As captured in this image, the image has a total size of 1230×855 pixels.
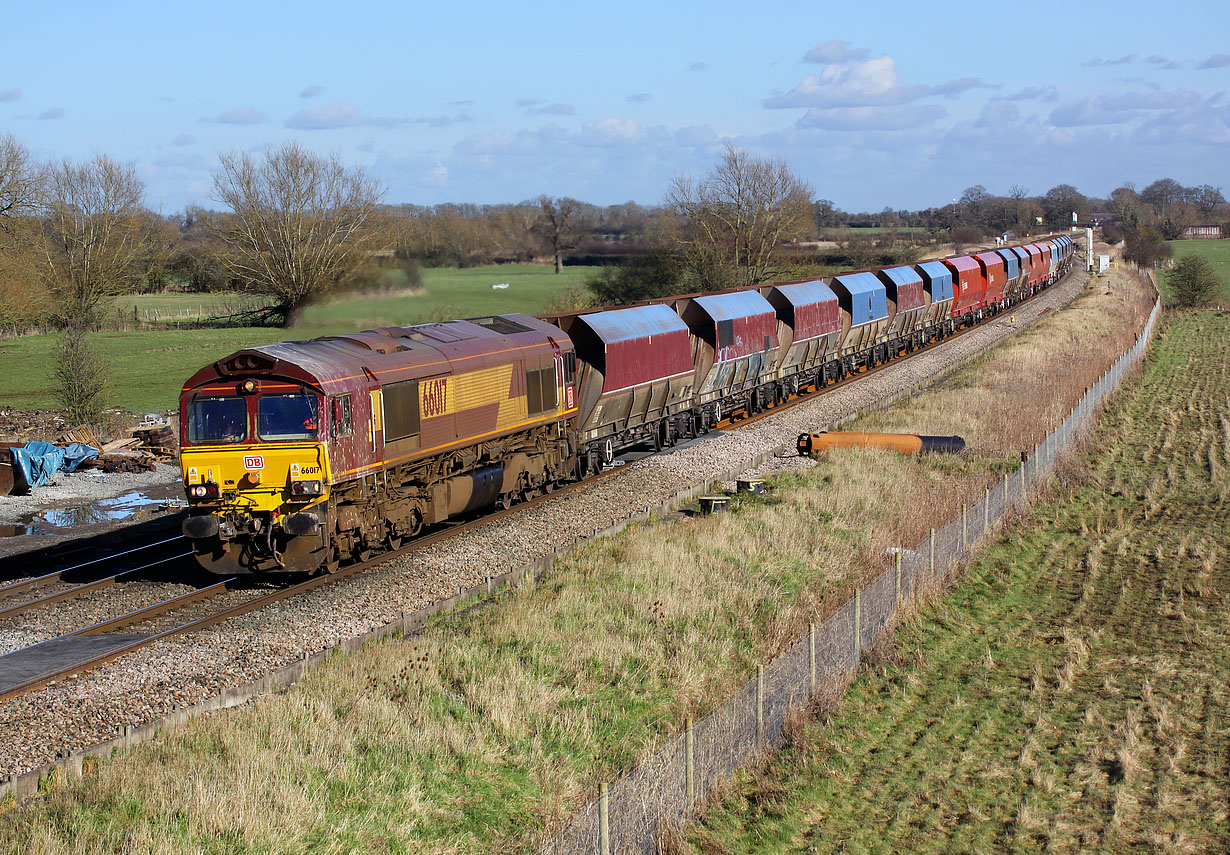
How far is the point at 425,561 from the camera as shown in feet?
61.7

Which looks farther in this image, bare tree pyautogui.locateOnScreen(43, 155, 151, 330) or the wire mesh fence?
bare tree pyautogui.locateOnScreen(43, 155, 151, 330)

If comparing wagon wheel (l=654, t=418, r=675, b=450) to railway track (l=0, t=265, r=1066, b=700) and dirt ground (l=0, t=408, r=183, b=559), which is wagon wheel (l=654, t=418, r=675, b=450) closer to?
railway track (l=0, t=265, r=1066, b=700)

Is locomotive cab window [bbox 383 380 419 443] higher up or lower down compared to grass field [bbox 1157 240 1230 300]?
lower down

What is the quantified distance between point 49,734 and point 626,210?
7839 cm

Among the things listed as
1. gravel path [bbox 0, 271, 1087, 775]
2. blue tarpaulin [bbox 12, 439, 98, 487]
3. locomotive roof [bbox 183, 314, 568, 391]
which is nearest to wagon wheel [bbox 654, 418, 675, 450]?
gravel path [bbox 0, 271, 1087, 775]

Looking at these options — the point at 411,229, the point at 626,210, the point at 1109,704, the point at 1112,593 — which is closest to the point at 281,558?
the point at 1109,704

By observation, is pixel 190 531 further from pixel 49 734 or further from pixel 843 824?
pixel 843 824

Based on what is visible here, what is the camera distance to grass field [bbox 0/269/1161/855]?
30.3 feet

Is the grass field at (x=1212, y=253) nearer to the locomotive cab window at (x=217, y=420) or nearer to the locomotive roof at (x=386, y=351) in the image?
Answer: the locomotive roof at (x=386, y=351)

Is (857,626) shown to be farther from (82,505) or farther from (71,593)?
(82,505)

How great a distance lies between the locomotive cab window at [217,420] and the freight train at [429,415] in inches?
0.9

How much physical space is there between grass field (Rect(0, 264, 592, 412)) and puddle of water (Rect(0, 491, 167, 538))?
611 centimetres

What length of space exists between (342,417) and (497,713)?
24.2 ft

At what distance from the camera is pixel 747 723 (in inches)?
461
